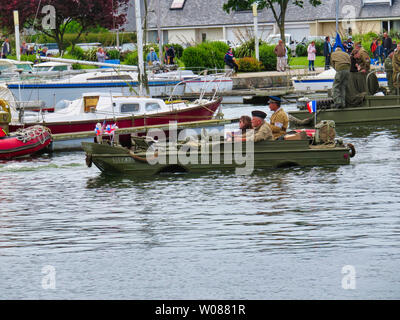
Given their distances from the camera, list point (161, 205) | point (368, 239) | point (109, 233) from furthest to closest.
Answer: point (161, 205) → point (109, 233) → point (368, 239)

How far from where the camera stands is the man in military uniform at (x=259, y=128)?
75.9 feet

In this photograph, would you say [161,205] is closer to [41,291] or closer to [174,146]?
[174,146]

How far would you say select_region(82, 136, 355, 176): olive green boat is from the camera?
A: 2372cm

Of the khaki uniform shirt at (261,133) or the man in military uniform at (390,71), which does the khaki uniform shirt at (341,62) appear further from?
the khaki uniform shirt at (261,133)

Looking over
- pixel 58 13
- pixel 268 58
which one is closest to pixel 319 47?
pixel 268 58

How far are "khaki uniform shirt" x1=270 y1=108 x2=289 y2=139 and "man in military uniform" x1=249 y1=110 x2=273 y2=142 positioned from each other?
537mm

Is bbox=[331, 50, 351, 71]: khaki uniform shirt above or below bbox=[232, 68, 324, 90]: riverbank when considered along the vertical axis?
above

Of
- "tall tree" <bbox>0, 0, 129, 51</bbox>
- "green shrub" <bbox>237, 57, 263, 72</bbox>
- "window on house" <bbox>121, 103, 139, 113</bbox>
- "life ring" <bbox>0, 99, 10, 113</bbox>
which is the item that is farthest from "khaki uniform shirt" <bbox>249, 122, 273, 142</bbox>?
"tall tree" <bbox>0, 0, 129, 51</bbox>

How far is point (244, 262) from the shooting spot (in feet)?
50.8

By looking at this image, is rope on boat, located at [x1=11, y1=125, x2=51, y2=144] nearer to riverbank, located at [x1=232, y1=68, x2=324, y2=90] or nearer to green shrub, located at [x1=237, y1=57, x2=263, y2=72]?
riverbank, located at [x1=232, y1=68, x2=324, y2=90]

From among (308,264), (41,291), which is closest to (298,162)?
(308,264)

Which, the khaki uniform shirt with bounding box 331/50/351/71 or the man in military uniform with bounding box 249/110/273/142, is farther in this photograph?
the khaki uniform shirt with bounding box 331/50/351/71

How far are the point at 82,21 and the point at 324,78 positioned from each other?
2748 cm
